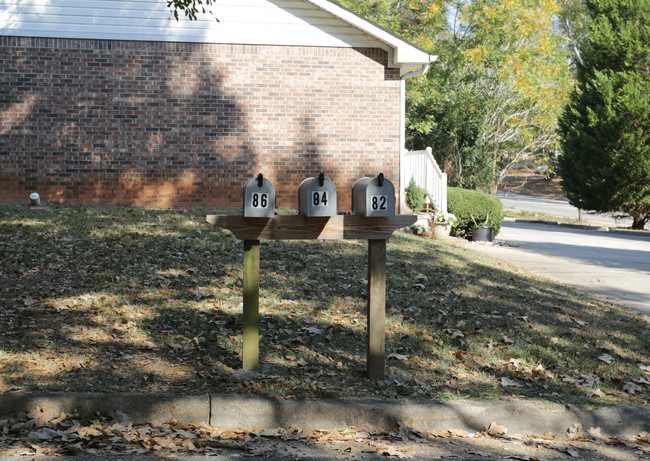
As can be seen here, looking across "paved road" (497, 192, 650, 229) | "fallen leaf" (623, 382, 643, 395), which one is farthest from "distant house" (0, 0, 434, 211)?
"paved road" (497, 192, 650, 229)

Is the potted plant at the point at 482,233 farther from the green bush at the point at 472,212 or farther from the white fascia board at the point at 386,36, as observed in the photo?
the white fascia board at the point at 386,36

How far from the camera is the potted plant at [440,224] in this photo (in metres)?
15.4

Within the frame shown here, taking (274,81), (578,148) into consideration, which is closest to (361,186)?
(274,81)

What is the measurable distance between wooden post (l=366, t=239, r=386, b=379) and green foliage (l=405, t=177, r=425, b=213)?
425 inches

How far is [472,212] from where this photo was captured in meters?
17.1

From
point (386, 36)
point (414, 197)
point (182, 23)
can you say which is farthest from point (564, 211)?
point (182, 23)

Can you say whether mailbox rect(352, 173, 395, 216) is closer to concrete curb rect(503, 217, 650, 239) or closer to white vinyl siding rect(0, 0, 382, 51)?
white vinyl siding rect(0, 0, 382, 51)

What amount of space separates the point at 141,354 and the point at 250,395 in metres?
1.35

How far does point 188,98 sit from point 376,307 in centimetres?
923

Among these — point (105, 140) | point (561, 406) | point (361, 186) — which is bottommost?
point (561, 406)

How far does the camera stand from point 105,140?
1338cm

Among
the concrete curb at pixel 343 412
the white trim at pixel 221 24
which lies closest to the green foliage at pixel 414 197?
the white trim at pixel 221 24

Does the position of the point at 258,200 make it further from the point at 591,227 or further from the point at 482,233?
the point at 591,227

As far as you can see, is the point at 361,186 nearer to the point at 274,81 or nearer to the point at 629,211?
the point at 274,81
